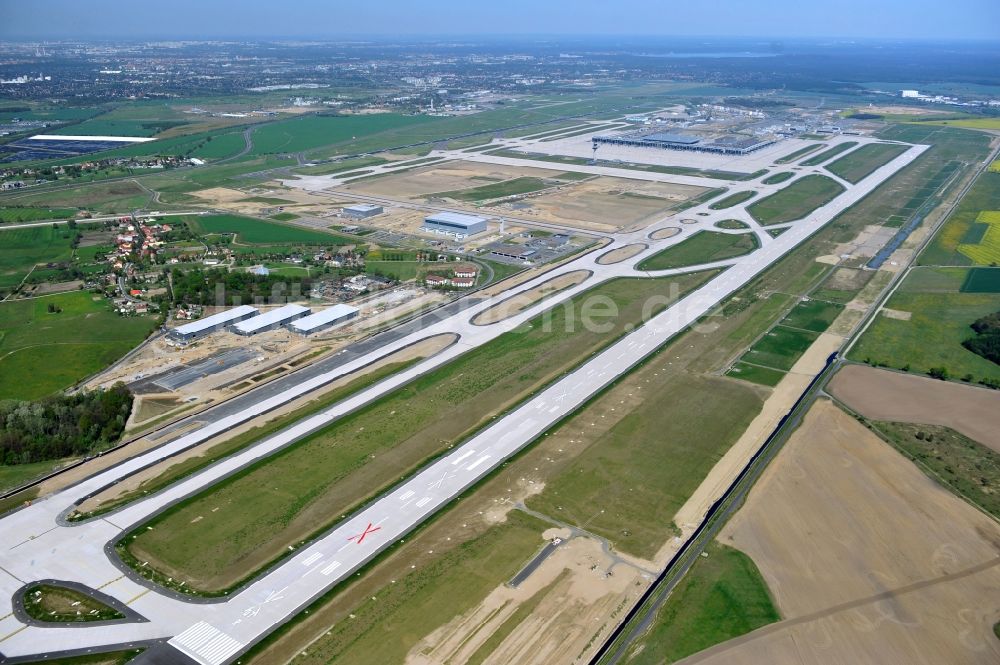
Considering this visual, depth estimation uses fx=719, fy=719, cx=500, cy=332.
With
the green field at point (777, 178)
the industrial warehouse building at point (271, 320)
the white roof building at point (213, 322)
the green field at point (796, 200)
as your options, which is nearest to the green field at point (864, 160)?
the green field at point (796, 200)

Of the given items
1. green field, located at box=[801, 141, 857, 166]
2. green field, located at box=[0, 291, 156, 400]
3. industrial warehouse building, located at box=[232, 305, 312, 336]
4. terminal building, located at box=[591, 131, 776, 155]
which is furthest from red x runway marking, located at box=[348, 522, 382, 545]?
green field, located at box=[801, 141, 857, 166]

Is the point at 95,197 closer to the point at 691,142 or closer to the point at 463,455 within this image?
the point at 463,455

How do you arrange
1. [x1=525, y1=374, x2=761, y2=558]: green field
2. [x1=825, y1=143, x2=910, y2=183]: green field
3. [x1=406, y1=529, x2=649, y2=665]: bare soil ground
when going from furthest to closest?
[x1=825, y1=143, x2=910, y2=183]: green field < [x1=525, y1=374, x2=761, y2=558]: green field < [x1=406, y1=529, x2=649, y2=665]: bare soil ground

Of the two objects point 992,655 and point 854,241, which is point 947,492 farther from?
point 854,241

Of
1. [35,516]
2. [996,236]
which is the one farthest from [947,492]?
[996,236]

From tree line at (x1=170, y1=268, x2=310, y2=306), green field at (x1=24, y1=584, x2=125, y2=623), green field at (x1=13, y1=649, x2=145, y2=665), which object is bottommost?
green field at (x1=13, y1=649, x2=145, y2=665)

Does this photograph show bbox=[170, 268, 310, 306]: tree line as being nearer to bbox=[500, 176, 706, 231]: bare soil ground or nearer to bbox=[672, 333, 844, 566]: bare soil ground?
bbox=[500, 176, 706, 231]: bare soil ground

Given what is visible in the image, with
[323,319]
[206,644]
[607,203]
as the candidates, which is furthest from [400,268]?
[206,644]
